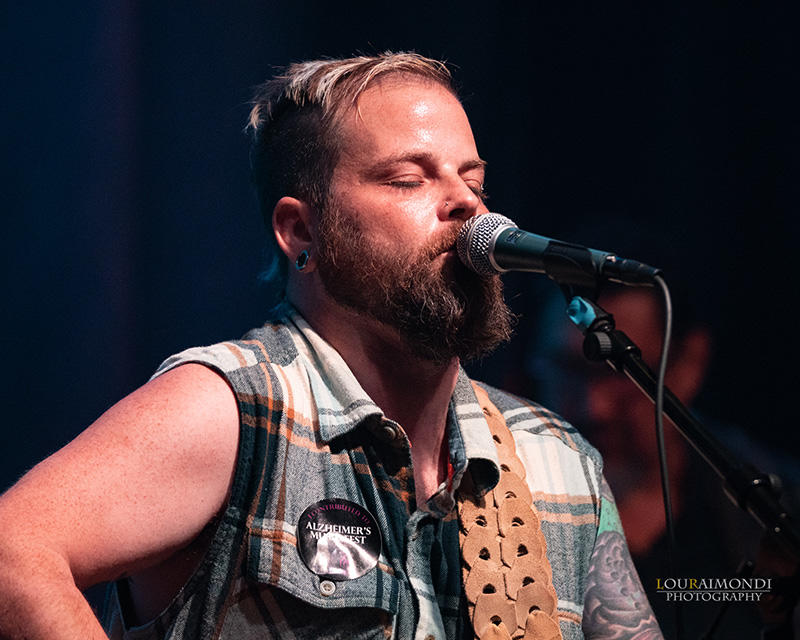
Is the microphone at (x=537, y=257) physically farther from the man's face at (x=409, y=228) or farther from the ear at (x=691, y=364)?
the ear at (x=691, y=364)

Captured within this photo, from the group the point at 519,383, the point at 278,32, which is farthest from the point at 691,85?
the point at 278,32

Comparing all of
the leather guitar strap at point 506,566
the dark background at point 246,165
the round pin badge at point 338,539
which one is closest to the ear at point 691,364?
the dark background at point 246,165

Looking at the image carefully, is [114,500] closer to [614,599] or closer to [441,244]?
[441,244]

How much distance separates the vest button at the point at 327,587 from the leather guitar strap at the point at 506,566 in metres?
0.31

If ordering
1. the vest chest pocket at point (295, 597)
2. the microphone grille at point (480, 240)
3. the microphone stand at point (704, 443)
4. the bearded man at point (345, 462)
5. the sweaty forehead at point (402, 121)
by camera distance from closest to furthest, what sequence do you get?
the microphone stand at point (704, 443) → the bearded man at point (345, 462) → the vest chest pocket at point (295, 597) → the microphone grille at point (480, 240) → the sweaty forehead at point (402, 121)

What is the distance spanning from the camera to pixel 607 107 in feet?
10.0

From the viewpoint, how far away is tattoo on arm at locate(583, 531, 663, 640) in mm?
2107

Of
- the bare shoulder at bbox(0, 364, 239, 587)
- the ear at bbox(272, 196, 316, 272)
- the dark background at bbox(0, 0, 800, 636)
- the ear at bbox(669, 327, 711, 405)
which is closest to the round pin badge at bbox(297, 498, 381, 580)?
the bare shoulder at bbox(0, 364, 239, 587)

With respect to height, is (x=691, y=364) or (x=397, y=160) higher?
(x=397, y=160)

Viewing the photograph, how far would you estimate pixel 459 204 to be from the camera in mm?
1977

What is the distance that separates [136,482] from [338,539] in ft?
1.38

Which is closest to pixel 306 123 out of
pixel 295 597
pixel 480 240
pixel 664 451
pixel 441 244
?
pixel 441 244

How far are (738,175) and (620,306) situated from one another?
57 centimetres

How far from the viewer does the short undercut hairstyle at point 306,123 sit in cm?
215
